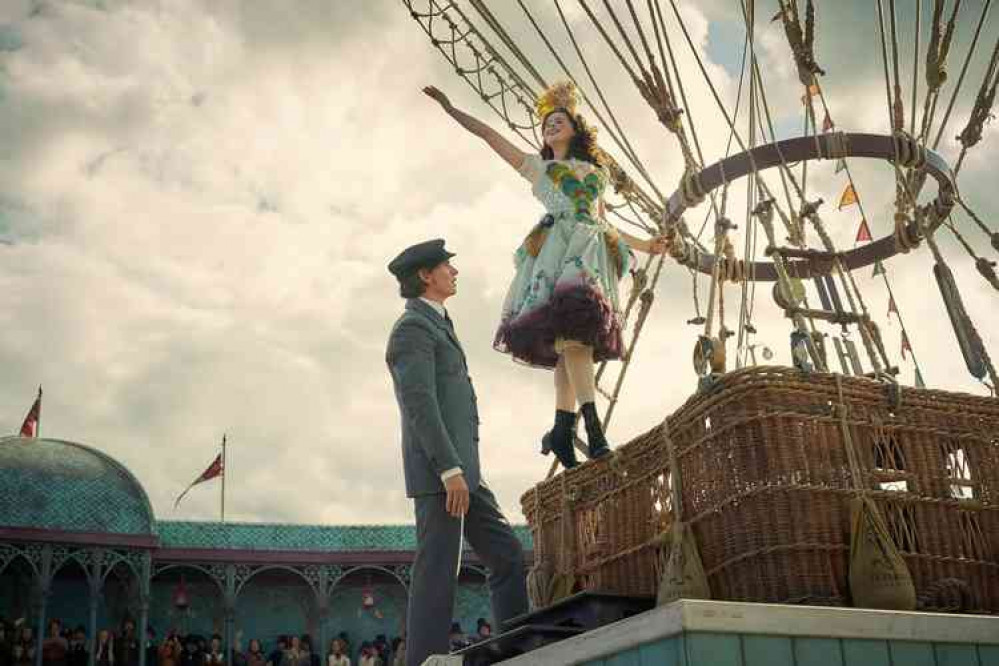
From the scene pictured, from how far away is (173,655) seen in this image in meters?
17.1

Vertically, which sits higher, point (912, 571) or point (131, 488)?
point (131, 488)

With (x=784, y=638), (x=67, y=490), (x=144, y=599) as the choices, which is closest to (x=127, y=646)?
(x=144, y=599)

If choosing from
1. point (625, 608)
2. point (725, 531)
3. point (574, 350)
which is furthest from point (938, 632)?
point (574, 350)

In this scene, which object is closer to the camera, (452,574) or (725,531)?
(725,531)

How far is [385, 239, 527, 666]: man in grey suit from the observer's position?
4.34 meters

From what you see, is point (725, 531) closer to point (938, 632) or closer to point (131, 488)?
point (938, 632)

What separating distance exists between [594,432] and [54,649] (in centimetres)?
1369

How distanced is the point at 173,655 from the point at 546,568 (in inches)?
544

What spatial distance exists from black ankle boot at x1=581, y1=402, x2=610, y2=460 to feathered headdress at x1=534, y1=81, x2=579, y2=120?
1.71 metres

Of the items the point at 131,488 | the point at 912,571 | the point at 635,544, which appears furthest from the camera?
the point at 131,488

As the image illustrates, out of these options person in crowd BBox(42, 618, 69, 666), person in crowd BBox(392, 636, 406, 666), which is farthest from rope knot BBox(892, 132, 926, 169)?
person in crowd BBox(42, 618, 69, 666)

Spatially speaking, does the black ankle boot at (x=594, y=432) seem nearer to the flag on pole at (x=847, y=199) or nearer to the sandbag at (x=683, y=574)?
the sandbag at (x=683, y=574)

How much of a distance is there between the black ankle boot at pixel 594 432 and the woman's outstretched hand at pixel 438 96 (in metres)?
1.93

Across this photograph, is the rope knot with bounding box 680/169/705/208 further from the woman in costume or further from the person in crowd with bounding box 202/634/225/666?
the person in crowd with bounding box 202/634/225/666
